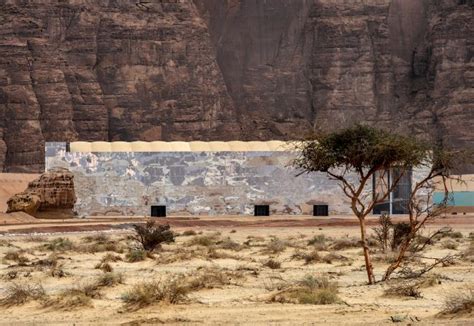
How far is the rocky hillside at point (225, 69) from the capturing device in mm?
109562

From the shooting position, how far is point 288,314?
54.9 feet

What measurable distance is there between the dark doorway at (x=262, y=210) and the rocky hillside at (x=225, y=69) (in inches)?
1388

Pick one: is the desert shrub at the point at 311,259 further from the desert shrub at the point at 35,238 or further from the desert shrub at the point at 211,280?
the desert shrub at the point at 35,238

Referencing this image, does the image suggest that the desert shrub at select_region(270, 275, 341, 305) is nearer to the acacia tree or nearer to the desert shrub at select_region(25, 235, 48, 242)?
the acacia tree

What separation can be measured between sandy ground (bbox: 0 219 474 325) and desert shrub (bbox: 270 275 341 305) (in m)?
0.22

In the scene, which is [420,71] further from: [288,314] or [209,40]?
[288,314]

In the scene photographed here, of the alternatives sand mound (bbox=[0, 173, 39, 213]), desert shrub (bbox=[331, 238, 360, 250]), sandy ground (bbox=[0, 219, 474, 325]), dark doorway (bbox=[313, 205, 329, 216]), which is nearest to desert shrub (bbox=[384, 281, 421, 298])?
sandy ground (bbox=[0, 219, 474, 325])

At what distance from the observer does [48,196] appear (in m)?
70.1

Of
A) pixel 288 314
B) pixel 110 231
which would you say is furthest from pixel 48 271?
pixel 110 231

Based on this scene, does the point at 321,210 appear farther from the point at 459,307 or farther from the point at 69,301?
the point at 459,307

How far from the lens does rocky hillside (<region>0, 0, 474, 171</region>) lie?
110 meters

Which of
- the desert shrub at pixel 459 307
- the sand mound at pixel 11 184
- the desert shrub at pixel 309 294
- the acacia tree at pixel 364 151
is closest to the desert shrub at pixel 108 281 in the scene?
the desert shrub at pixel 309 294

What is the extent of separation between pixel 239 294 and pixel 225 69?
99.0 meters

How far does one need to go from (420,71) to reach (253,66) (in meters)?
19.1
